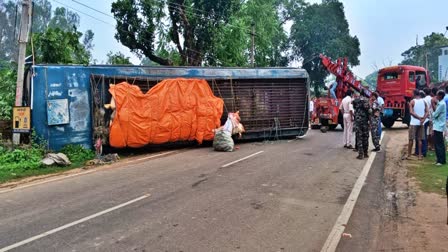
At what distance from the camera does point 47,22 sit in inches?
3061

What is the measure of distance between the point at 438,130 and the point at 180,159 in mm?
6672

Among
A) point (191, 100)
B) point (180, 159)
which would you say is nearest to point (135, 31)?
point (191, 100)

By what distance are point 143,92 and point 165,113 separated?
940mm

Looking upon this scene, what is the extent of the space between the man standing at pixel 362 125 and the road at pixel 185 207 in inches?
36.0

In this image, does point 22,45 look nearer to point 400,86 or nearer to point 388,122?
point 400,86

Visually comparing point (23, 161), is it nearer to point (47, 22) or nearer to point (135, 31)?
point (135, 31)

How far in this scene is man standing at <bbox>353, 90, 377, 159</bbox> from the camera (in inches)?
Answer: 473

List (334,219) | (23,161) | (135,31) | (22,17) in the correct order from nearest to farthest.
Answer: (334,219)
(23,161)
(22,17)
(135,31)

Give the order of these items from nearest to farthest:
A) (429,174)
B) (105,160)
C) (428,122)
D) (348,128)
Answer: (429,174) → (105,160) → (428,122) → (348,128)

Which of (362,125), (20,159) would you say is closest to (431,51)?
(362,125)

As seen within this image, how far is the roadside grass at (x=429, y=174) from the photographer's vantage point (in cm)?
844

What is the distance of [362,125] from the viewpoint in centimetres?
1215

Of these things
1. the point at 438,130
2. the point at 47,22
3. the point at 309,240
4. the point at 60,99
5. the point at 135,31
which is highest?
the point at 47,22

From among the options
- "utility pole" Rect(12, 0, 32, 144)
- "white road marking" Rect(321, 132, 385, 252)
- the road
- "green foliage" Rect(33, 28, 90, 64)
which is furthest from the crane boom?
"utility pole" Rect(12, 0, 32, 144)
